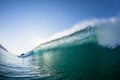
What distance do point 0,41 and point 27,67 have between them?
25.8 inches

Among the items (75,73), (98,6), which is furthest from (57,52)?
(98,6)

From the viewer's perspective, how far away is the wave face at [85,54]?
13.8 ft

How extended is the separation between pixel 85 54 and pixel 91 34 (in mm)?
385

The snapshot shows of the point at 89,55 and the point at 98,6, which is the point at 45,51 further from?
the point at 98,6

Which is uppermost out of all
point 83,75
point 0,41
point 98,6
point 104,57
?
point 98,6

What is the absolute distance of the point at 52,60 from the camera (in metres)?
4.38

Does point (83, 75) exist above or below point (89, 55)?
below

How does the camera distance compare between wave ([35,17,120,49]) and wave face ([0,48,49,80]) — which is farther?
wave ([35,17,120,49])

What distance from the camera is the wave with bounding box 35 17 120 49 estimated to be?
4.24m

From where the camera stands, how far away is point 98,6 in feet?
14.3

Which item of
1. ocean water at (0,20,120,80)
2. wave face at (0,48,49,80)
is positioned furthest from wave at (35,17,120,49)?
wave face at (0,48,49,80)

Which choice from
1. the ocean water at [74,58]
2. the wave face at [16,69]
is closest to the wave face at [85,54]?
the ocean water at [74,58]

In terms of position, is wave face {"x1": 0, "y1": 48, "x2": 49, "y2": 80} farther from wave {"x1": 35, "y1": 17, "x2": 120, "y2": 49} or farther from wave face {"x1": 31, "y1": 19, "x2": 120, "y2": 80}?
wave {"x1": 35, "y1": 17, "x2": 120, "y2": 49}

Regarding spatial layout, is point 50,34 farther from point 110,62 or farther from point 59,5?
point 110,62
